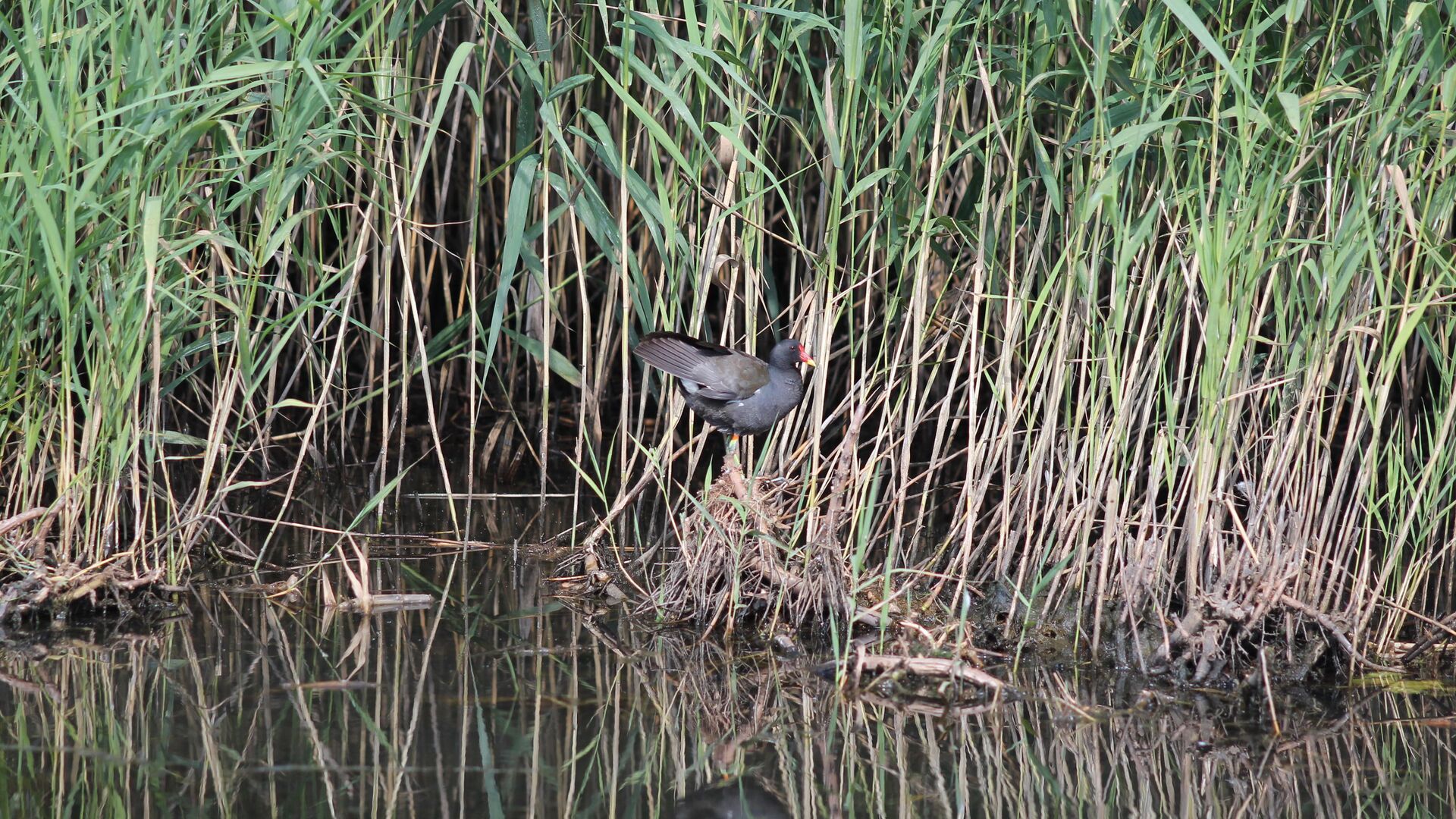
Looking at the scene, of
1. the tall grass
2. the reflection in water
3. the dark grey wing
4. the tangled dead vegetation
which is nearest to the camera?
the reflection in water

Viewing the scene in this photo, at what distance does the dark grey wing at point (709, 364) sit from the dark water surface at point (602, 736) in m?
0.58

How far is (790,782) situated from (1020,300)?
3.92ft

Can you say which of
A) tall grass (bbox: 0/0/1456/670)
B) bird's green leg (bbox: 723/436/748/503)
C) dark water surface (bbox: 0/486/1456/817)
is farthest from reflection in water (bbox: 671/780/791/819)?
bird's green leg (bbox: 723/436/748/503)

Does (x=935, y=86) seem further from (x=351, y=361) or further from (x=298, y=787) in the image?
(x=351, y=361)

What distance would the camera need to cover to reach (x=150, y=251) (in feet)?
9.17

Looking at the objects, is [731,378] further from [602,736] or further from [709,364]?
[602,736]

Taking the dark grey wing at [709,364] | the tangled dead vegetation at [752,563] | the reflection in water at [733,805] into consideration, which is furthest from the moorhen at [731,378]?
the reflection in water at [733,805]

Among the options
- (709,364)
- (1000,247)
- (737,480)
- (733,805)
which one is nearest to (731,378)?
(709,364)

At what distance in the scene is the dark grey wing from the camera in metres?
3.44

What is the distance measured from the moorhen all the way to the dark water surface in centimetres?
55

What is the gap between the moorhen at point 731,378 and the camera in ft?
11.3

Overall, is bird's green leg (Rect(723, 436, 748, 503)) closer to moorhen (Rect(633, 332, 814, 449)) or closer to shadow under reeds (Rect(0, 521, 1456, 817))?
moorhen (Rect(633, 332, 814, 449))

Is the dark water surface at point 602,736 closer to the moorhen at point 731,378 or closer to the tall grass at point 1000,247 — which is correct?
the tall grass at point 1000,247

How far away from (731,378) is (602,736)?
100 centimetres
